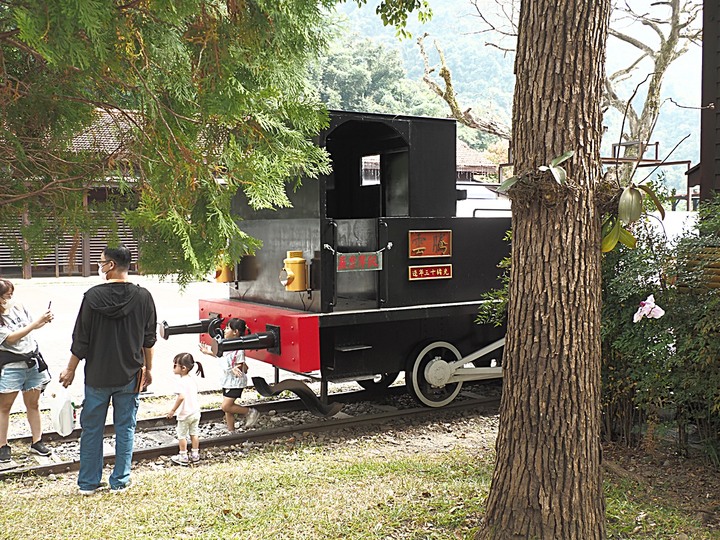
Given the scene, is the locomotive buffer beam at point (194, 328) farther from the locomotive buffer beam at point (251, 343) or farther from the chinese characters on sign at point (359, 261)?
the chinese characters on sign at point (359, 261)

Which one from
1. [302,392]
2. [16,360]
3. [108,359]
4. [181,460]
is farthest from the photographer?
[302,392]

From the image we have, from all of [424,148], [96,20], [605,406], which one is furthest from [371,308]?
[96,20]

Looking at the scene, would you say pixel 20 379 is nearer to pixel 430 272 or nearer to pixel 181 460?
pixel 181 460

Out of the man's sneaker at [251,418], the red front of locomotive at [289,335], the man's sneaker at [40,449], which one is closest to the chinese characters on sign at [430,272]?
the red front of locomotive at [289,335]

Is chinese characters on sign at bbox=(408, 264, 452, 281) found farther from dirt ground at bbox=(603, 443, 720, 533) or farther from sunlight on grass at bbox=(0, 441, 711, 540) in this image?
dirt ground at bbox=(603, 443, 720, 533)

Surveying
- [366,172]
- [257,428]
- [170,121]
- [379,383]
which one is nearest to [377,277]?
[379,383]

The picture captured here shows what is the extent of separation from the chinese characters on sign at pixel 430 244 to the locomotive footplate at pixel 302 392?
5.21ft

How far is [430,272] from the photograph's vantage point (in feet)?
24.6

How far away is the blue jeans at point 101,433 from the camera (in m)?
5.28

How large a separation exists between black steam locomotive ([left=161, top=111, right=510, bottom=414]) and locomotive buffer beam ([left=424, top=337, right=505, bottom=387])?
0.01 meters

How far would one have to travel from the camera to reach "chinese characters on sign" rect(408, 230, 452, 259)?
24.2 feet

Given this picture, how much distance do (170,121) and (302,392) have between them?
4434mm

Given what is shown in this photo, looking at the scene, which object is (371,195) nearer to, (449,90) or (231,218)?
(231,218)

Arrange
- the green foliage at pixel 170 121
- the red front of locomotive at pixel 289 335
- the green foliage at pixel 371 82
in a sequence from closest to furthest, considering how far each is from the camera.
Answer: the green foliage at pixel 170 121, the red front of locomotive at pixel 289 335, the green foliage at pixel 371 82
